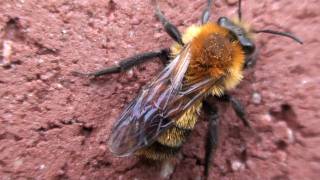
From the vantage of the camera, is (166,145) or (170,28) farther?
(170,28)

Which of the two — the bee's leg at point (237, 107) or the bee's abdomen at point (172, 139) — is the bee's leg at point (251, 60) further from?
the bee's abdomen at point (172, 139)

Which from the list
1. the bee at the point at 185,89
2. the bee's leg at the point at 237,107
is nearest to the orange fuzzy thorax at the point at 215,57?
the bee at the point at 185,89

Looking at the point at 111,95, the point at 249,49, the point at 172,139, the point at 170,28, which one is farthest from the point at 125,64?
the point at 249,49

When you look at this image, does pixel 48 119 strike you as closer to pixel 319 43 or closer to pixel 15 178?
pixel 15 178

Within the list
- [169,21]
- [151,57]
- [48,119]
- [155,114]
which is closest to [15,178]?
[48,119]

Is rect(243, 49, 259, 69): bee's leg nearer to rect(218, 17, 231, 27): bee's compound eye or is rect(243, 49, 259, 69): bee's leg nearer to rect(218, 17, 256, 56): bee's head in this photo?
rect(218, 17, 256, 56): bee's head

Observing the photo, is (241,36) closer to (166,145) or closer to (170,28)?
(170,28)

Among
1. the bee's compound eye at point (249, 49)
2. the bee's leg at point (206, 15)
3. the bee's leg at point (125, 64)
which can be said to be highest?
the bee's leg at point (206, 15)
